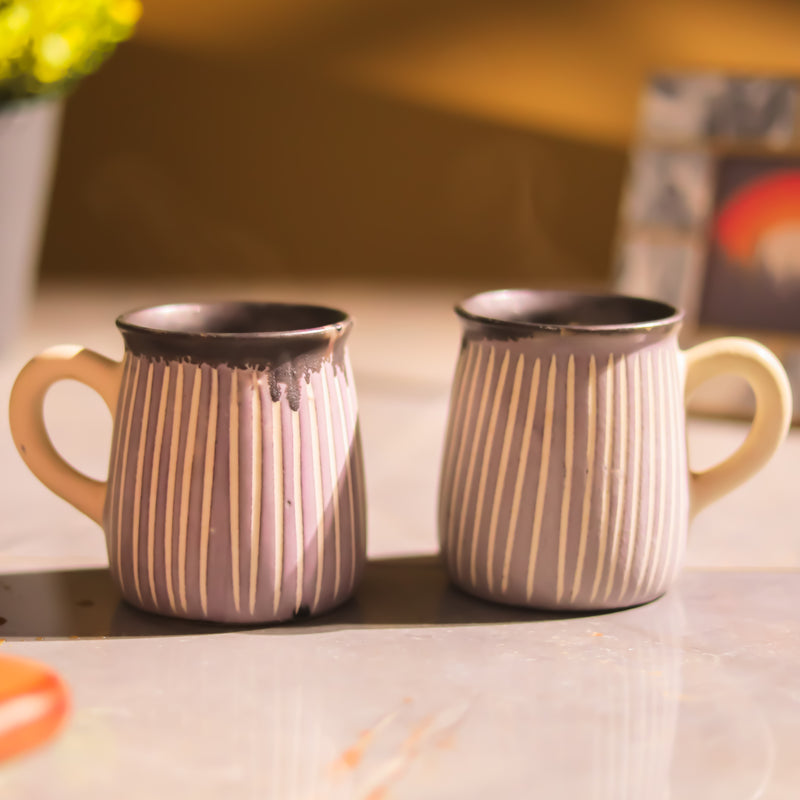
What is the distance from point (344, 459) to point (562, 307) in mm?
155

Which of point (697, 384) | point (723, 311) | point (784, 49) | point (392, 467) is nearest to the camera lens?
point (697, 384)

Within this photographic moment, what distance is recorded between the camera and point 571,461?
466mm

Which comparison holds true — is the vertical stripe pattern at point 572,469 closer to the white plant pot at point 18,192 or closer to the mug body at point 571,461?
the mug body at point 571,461

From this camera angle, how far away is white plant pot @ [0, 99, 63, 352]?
1.06m

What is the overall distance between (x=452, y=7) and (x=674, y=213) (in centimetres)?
81

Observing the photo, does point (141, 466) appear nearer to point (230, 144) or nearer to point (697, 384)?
point (697, 384)

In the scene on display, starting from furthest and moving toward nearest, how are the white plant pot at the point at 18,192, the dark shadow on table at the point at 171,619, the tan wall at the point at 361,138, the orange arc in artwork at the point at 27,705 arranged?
1. the tan wall at the point at 361,138
2. the white plant pot at the point at 18,192
3. the dark shadow on table at the point at 171,619
4. the orange arc in artwork at the point at 27,705

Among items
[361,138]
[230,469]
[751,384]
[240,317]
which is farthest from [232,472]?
[361,138]

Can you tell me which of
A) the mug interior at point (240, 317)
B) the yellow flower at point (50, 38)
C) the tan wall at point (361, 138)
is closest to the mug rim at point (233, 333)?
the mug interior at point (240, 317)

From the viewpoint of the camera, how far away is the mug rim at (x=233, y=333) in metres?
0.44

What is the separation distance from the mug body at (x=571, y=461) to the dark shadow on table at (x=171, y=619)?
23mm

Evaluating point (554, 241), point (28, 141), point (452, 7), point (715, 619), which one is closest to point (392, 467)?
point (715, 619)

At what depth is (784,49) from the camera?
1.50 m

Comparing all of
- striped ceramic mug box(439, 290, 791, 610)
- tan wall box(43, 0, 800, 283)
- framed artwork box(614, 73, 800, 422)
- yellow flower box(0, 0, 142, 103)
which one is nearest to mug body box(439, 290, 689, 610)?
striped ceramic mug box(439, 290, 791, 610)
